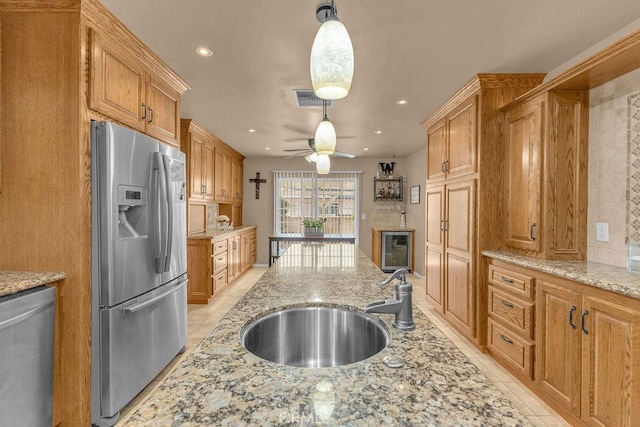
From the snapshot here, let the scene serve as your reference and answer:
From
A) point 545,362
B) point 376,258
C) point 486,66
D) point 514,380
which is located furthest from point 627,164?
point 376,258

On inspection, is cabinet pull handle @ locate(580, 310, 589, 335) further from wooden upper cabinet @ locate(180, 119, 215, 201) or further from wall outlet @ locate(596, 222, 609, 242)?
wooden upper cabinet @ locate(180, 119, 215, 201)

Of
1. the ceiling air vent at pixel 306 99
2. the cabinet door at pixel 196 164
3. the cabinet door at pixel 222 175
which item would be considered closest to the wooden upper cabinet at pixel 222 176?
the cabinet door at pixel 222 175

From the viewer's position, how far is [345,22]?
6.35 ft

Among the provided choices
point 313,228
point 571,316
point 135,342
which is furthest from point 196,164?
point 571,316

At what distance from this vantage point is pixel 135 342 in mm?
2000

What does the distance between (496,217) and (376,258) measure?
3.81 metres

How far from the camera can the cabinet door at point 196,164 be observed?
429 centimetres

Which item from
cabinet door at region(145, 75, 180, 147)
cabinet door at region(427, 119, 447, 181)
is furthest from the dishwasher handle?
cabinet door at region(427, 119, 447, 181)

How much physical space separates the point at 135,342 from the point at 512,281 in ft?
8.69

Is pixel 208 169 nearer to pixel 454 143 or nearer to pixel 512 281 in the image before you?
pixel 454 143

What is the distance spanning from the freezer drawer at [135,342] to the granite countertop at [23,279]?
1.03 feet

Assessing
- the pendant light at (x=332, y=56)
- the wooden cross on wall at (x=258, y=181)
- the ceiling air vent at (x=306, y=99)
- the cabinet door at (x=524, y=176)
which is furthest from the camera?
the wooden cross on wall at (x=258, y=181)

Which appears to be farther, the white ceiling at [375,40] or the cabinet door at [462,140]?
the cabinet door at [462,140]

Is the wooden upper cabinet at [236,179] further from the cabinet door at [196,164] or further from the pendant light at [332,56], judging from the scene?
the pendant light at [332,56]
